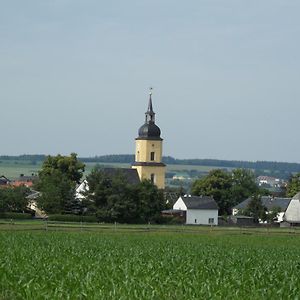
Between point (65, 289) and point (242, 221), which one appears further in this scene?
point (242, 221)

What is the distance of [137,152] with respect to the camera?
126 meters

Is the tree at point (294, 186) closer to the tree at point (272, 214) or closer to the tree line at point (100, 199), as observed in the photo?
the tree at point (272, 214)

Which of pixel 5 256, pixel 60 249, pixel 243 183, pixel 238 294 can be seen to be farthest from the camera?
pixel 243 183

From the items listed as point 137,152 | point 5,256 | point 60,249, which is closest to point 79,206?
point 137,152

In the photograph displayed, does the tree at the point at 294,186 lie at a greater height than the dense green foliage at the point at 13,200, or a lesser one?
greater

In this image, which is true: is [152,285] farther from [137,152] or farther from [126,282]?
[137,152]

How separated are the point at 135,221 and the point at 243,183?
4666 cm

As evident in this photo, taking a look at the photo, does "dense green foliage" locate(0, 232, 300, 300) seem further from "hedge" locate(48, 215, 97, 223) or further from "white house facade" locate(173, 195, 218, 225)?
"white house facade" locate(173, 195, 218, 225)

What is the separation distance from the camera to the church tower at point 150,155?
405 ft

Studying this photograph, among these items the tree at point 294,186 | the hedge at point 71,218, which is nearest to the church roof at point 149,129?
the tree at point 294,186

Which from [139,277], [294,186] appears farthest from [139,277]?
[294,186]

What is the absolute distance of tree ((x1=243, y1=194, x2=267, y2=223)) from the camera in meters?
111

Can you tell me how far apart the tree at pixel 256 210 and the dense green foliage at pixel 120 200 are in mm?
21351

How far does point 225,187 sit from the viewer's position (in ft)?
425
